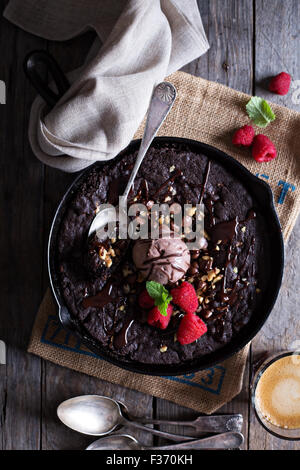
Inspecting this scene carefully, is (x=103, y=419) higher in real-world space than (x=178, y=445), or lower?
higher

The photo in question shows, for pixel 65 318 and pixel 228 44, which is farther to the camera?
pixel 228 44

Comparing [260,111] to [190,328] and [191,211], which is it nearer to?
[191,211]

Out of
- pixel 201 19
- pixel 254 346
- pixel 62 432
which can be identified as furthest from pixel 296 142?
pixel 62 432

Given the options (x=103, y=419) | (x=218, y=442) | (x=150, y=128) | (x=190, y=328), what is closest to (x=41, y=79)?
(x=150, y=128)

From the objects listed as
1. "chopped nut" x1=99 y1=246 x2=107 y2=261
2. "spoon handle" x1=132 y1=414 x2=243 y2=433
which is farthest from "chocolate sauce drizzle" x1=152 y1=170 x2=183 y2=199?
"spoon handle" x1=132 y1=414 x2=243 y2=433

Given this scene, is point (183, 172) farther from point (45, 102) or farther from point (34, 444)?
point (34, 444)

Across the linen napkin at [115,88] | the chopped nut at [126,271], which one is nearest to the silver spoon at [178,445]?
the chopped nut at [126,271]
